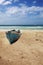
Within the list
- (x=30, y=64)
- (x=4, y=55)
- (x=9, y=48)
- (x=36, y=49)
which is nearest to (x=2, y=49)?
(x=9, y=48)

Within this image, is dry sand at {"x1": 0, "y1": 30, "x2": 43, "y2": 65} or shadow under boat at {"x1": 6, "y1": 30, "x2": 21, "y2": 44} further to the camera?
shadow under boat at {"x1": 6, "y1": 30, "x2": 21, "y2": 44}

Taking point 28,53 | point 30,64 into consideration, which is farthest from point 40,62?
point 28,53

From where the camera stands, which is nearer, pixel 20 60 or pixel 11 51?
pixel 20 60

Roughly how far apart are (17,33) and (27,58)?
5.68 m

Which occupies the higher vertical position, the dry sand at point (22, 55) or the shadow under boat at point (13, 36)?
the shadow under boat at point (13, 36)

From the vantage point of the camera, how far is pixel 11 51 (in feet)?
39.3

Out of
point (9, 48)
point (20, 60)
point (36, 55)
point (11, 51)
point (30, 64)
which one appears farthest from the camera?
point (9, 48)

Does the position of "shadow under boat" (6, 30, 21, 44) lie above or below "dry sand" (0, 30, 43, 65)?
above

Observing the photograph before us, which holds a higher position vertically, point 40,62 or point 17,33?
point 17,33

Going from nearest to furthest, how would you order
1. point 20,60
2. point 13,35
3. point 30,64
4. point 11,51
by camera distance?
1. point 30,64
2. point 20,60
3. point 11,51
4. point 13,35

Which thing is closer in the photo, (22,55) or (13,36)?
(22,55)

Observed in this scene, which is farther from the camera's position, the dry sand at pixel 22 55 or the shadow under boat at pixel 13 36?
the shadow under boat at pixel 13 36

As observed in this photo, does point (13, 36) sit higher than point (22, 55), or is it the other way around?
point (13, 36)

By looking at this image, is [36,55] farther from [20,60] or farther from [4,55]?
[4,55]
